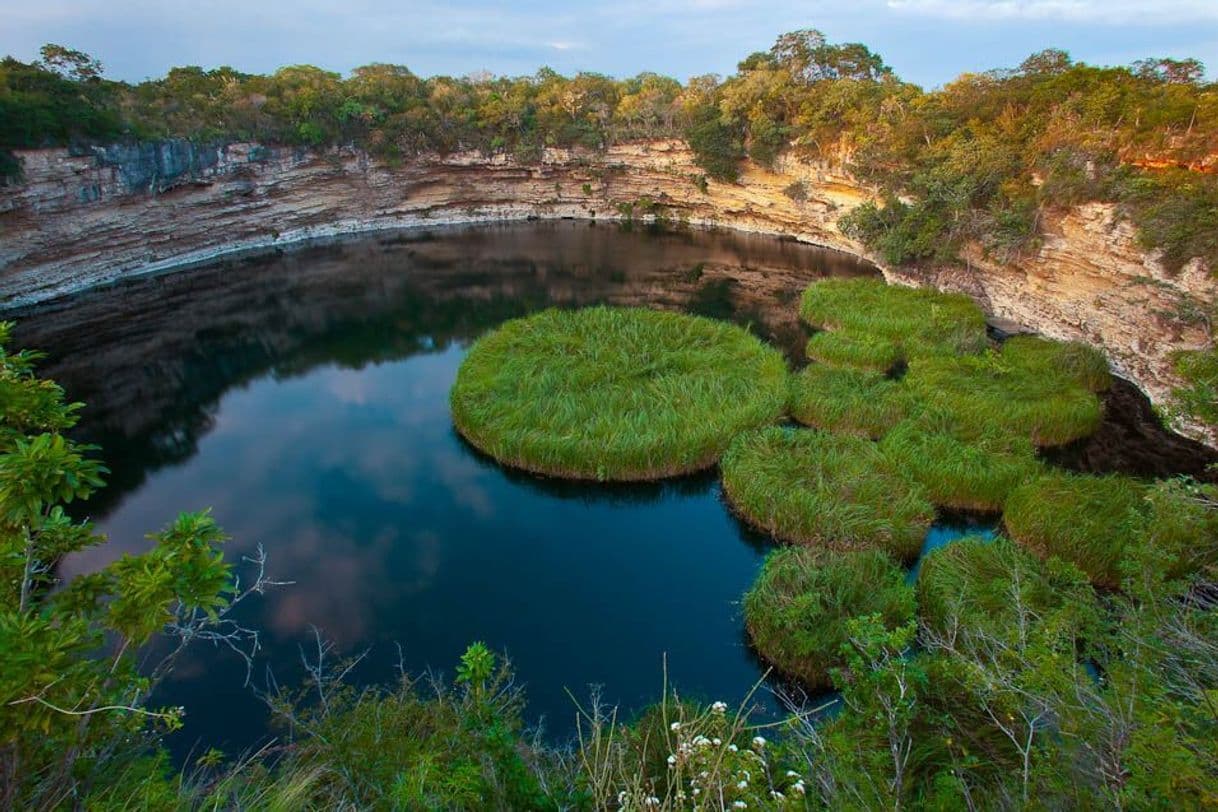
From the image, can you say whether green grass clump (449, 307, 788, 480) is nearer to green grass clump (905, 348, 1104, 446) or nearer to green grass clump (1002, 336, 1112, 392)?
green grass clump (905, 348, 1104, 446)

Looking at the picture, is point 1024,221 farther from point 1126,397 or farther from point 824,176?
point 824,176

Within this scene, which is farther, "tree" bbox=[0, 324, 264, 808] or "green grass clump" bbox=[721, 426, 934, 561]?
"green grass clump" bbox=[721, 426, 934, 561]

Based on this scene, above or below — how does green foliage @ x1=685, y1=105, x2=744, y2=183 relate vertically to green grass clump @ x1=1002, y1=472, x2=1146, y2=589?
above

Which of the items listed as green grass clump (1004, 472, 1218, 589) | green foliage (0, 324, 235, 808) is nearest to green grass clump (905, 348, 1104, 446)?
green grass clump (1004, 472, 1218, 589)

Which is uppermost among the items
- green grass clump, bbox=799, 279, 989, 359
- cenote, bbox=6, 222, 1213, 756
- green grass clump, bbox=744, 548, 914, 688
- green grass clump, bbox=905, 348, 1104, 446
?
green grass clump, bbox=799, 279, 989, 359

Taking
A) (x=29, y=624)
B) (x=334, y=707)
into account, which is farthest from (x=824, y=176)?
(x=29, y=624)

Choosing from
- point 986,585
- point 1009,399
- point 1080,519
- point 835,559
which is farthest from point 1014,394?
point 835,559

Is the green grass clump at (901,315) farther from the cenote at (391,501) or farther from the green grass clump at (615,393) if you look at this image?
the green grass clump at (615,393)
